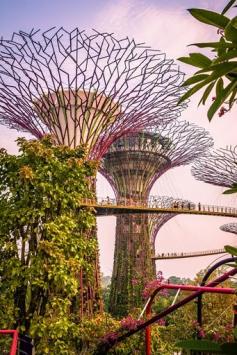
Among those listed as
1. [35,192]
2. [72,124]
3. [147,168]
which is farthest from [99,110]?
[147,168]

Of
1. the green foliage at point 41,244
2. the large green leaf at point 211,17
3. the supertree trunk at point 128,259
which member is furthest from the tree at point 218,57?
the supertree trunk at point 128,259

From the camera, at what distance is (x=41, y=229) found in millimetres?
8305

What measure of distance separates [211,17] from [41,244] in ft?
23.4

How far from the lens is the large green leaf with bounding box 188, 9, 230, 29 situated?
901 millimetres

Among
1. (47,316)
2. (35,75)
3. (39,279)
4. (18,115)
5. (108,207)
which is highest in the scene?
(35,75)

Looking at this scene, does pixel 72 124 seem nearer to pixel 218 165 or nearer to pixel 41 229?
pixel 41 229

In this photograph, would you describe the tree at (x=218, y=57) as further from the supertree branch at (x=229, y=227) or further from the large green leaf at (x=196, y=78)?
the supertree branch at (x=229, y=227)

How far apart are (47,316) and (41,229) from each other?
63.5 inches

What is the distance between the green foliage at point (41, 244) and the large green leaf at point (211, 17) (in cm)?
697

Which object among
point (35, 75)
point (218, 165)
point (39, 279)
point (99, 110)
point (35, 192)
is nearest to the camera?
point (39, 279)

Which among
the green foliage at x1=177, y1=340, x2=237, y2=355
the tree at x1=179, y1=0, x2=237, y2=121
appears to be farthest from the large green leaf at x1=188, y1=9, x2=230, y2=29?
the green foliage at x1=177, y1=340, x2=237, y2=355

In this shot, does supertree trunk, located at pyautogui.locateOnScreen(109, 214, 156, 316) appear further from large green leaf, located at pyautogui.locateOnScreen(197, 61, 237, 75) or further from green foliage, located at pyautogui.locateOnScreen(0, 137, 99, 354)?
large green leaf, located at pyautogui.locateOnScreen(197, 61, 237, 75)

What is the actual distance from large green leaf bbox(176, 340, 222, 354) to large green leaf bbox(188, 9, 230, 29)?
65 centimetres

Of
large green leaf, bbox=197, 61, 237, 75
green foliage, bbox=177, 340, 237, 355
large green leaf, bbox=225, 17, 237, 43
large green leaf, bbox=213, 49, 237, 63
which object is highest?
large green leaf, bbox=225, 17, 237, 43
